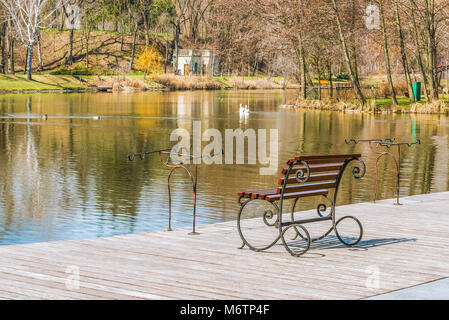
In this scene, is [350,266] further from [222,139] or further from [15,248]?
[222,139]

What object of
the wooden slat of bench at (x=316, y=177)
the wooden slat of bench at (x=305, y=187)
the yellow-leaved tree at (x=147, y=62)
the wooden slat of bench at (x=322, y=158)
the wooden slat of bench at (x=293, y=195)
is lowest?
the wooden slat of bench at (x=293, y=195)

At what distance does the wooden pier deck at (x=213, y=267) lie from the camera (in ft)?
23.6

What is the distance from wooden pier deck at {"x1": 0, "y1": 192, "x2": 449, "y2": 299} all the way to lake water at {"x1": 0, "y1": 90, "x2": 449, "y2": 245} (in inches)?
138

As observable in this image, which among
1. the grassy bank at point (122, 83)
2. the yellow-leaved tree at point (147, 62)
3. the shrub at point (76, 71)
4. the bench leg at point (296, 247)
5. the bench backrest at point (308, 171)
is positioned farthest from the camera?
the yellow-leaved tree at point (147, 62)

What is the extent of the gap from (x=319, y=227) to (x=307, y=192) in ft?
6.93

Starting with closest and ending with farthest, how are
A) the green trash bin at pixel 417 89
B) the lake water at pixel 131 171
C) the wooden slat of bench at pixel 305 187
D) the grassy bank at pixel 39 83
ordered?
→ the wooden slat of bench at pixel 305 187
the lake water at pixel 131 171
the green trash bin at pixel 417 89
the grassy bank at pixel 39 83

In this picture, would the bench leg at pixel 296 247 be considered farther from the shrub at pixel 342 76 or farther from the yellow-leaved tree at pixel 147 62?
the yellow-leaved tree at pixel 147 62

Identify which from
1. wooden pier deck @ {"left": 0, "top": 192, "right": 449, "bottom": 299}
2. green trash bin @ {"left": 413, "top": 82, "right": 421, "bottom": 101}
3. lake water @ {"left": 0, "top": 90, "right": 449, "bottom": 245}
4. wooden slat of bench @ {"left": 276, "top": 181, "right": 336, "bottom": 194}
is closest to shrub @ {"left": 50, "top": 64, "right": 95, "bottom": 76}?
lake water @ {"left": 0, "top": 90, "right": 449, "bottom": 245}

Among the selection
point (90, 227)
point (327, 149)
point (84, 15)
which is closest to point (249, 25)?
point (327, 149)

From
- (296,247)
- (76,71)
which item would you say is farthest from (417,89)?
(76,71)

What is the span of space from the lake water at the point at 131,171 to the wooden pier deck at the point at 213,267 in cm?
349

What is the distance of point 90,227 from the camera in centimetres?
1336

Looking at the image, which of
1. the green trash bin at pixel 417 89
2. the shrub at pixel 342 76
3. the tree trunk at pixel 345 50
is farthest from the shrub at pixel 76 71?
the green trash bin at pixel 417 89

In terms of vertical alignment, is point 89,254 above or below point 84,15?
below
